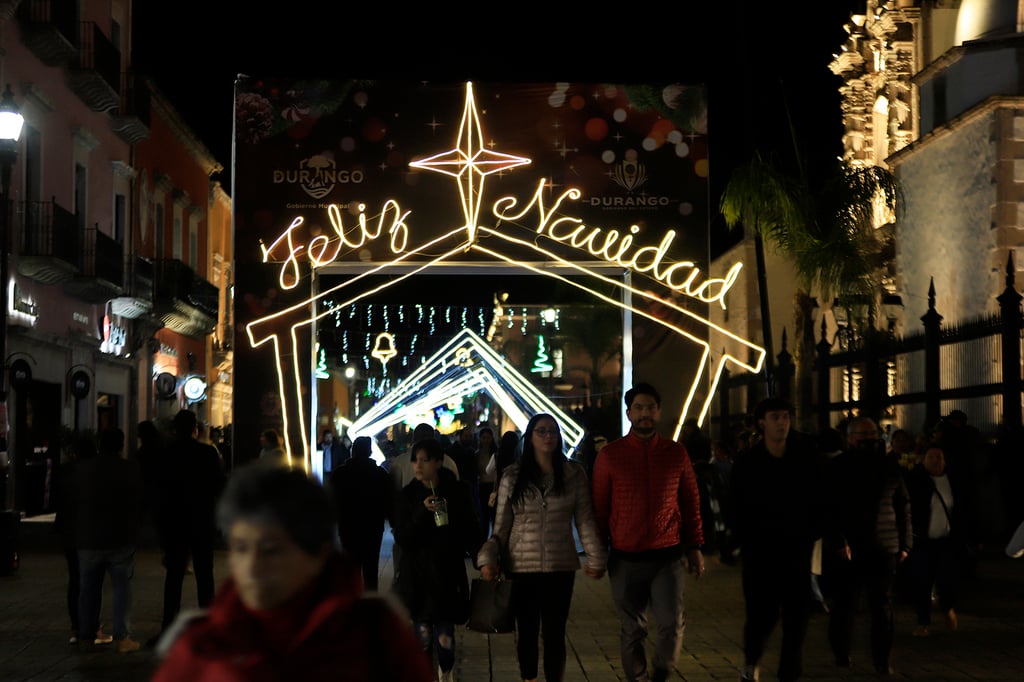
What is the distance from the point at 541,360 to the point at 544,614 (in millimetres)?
34379

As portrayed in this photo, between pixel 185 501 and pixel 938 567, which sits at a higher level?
pixel 185 501

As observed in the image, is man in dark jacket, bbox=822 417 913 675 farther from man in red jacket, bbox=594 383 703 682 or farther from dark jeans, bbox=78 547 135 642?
dark jeans, bbox=78 547 135 642

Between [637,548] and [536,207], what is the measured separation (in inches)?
427

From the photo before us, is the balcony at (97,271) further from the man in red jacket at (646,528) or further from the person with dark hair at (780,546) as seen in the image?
the person with dark hair at (780,546)

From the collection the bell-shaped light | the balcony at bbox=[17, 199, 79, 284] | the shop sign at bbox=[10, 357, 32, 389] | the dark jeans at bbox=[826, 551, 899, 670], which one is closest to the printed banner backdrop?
the bell-shaped light

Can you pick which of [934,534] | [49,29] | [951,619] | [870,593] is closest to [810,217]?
[49,29]

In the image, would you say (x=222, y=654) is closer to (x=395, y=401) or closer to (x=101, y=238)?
(x=395, y=401)

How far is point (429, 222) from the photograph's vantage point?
19.0 m

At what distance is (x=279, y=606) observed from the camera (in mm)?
2990

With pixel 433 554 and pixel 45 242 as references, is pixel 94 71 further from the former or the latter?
pixel 433 554

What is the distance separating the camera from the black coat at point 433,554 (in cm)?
893

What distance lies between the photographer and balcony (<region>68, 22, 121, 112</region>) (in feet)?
91.9

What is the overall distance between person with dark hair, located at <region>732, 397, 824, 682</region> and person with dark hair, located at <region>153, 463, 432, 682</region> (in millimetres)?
5744

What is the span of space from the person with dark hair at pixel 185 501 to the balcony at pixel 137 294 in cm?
2114
